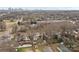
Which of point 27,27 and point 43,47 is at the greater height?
point 27,27

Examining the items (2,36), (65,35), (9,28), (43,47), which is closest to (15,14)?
(9,28)

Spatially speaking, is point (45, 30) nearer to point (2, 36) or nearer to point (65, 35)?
point (65, 35)

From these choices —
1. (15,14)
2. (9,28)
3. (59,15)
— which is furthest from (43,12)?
(9,28)

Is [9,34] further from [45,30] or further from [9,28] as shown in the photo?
[45,30]

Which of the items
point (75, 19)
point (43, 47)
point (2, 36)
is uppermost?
point (75, 19)
